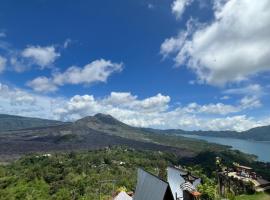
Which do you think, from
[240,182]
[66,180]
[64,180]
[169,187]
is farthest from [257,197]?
[64,180]

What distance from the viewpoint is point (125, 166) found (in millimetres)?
191125

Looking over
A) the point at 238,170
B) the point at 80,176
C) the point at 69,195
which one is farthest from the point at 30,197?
the point at 238,170

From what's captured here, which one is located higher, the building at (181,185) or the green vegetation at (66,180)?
the building at (181,185)

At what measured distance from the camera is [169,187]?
14.4 m

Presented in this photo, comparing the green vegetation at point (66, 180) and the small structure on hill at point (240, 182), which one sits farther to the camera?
the green vegetation at point (66, 180)

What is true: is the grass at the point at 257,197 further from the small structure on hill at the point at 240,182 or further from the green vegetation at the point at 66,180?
the green vegetation at the point at 66,180

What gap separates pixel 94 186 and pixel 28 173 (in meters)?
49.1

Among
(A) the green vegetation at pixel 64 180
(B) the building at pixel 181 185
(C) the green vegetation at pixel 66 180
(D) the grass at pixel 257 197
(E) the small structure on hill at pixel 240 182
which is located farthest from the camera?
(A) the green vegetation at pixel 64 180

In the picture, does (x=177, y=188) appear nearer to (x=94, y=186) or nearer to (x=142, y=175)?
(x=142, y=175)

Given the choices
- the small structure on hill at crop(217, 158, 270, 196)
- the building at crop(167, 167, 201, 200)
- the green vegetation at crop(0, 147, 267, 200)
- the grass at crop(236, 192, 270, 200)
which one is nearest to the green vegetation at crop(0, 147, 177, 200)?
the green vegetation at crop(0, 147, 267, 200)

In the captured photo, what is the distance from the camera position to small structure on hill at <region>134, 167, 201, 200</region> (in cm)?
1459

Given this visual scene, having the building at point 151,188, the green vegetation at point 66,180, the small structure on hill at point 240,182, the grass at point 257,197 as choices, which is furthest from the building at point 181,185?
the green vegetation at point 66,180

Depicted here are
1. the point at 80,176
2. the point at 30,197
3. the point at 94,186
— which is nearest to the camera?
the point at 30,197

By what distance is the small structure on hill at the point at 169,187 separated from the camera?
47.9ft
